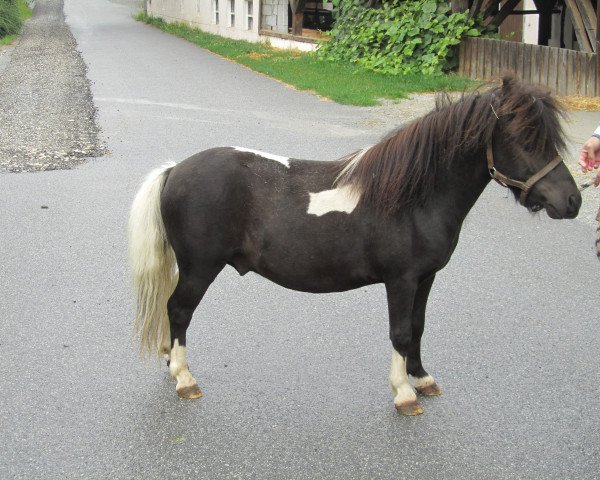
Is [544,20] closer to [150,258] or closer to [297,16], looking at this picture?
[297,16]

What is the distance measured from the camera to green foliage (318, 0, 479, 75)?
15.9 meters

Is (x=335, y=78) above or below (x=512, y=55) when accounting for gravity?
below

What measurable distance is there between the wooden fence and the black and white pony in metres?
8.68

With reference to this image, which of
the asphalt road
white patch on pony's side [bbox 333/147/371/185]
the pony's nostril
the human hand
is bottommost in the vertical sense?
the asphalt road

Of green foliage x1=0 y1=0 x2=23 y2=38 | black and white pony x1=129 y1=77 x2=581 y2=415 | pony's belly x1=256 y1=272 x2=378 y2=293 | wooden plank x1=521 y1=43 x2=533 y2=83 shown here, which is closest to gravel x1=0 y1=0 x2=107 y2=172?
green foliage x1=0 y1=0 x2=23 y2=38

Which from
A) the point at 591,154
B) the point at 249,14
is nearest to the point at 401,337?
the point at 591,154

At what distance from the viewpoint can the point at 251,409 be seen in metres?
4.32

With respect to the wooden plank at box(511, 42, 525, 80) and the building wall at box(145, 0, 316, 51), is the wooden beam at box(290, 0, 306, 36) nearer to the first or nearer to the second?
the building wall at box(145, 0, 316, 51)

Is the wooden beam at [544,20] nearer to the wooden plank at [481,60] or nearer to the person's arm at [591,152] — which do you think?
the wooden plank at [481,60]

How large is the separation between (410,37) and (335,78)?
1.74 meters

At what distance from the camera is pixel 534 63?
1441 cm

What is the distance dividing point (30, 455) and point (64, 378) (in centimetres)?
83

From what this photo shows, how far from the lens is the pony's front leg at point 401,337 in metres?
4.08

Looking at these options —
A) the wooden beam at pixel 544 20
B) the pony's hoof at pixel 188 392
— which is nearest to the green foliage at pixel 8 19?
the wooden beam at pixel 544 20
